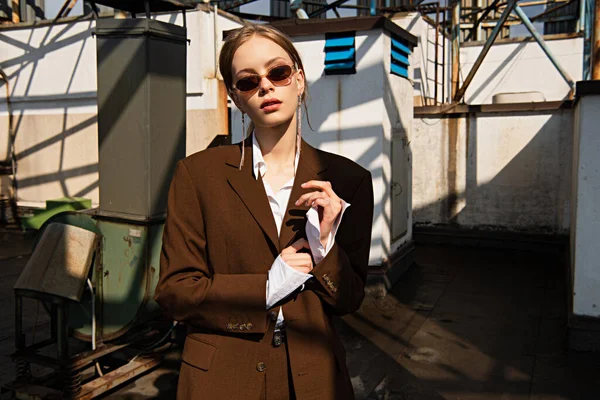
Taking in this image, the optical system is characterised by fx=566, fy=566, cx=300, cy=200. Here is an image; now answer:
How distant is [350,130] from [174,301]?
5.57m

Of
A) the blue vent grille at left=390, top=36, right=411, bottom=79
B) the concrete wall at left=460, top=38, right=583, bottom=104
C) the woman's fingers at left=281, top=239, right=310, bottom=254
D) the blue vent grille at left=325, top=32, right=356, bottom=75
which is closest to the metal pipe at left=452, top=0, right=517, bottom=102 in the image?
the blue vent grille at left=390, top=36, right=411, bottom=79

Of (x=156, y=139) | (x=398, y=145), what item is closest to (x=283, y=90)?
(x=156, y=139)

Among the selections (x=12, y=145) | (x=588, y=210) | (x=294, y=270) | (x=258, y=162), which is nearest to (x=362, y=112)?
Answer: (x=588, y=210)

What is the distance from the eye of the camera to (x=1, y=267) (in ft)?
29.7

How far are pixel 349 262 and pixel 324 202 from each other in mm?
271

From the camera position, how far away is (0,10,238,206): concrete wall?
452 inches

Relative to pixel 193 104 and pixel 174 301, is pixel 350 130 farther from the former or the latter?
pixel 174 301

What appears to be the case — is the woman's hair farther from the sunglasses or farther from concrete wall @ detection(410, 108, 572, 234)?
concrete wall @ detection(410, 108, 572, 234)

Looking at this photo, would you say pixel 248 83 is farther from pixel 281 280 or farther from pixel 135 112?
pixel 135 112

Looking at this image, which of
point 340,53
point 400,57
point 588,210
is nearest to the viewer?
point 588,210

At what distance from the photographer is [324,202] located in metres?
1.64

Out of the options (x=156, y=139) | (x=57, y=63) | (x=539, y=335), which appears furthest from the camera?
(x=57, y=63)

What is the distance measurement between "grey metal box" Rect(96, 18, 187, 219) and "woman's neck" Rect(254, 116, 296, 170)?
2.94 meters

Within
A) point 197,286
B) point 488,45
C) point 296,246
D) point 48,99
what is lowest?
point 197,286
